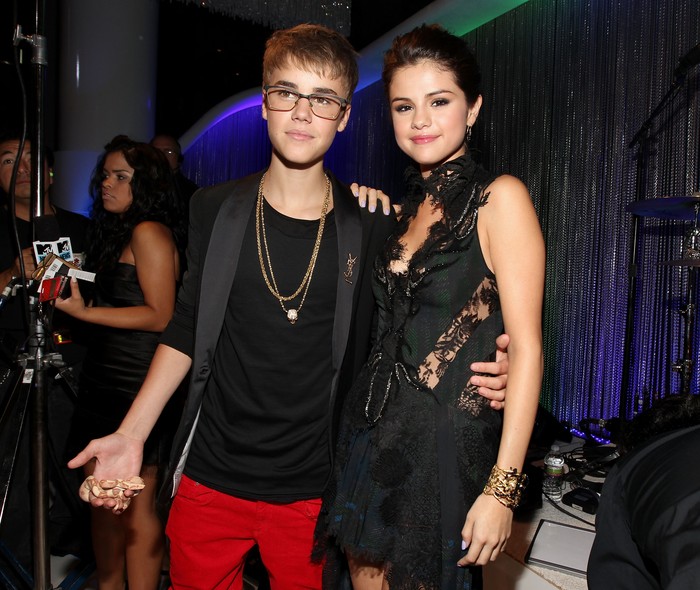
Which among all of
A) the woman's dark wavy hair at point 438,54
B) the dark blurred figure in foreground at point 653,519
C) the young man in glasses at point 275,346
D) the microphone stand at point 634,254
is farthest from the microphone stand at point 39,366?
the microphone stand at point 634,254

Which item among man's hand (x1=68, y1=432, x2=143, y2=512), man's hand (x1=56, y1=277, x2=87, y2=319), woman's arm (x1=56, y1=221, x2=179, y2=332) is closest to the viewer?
man's hand (x1=68, y1=432, x2=143, y2=512)

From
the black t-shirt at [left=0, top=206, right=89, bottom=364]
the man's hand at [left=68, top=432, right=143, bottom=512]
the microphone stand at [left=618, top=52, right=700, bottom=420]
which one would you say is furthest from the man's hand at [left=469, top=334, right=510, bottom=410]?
the microphone stand at [left=618, top=52, right=700, bottom=420]

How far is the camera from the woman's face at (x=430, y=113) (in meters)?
1.46

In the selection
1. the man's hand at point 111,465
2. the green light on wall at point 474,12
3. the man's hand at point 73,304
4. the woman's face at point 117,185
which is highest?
the green light on wall at point 474,12

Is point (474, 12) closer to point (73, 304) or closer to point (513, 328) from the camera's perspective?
point (73, 304)

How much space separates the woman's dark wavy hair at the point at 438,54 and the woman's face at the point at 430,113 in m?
0.01

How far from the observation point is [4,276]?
8.23 ft

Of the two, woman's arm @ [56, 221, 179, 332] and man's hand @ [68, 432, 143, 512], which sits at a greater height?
woman's arm @ [56, 221, 179, 332]

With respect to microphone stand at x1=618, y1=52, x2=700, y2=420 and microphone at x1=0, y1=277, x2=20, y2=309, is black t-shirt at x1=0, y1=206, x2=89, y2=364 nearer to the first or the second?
microphone at x1=0, y1=277, x2=20, y2=309

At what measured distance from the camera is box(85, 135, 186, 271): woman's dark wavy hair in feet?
8.14

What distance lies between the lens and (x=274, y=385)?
5.15 ft

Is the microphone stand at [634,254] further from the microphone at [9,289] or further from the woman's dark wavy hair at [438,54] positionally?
the microphone at [9,289]

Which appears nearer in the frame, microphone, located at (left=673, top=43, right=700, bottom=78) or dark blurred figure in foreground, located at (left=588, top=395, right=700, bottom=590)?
dark blurred figure in foreground, located at (left=588, top=395, right=700, bottom=590)

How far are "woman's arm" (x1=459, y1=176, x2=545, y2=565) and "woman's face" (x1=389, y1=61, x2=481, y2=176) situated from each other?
20 centimetres
